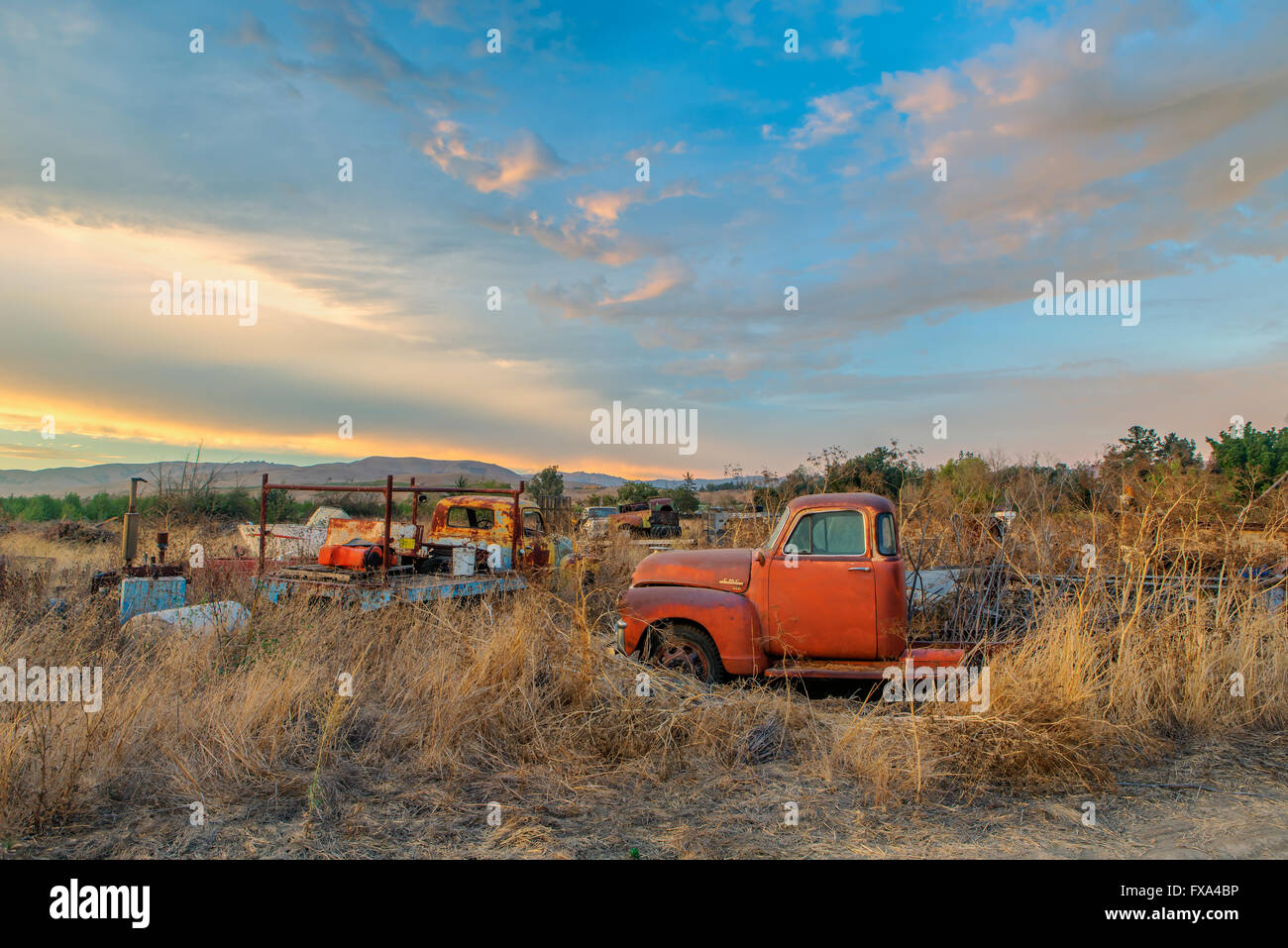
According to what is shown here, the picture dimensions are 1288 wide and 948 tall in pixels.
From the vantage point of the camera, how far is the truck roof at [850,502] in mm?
7020

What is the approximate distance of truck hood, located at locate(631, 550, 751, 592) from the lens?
23.7ft

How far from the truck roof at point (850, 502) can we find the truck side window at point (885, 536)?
0.08 meters

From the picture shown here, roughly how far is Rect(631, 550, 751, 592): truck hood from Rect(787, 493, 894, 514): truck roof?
0.76m

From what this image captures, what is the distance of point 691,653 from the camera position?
23.1 ft

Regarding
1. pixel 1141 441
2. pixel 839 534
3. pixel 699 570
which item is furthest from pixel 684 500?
pixel 839 534

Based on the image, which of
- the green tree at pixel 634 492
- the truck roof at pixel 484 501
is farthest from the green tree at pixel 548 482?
the truck roof at pixel 484 501

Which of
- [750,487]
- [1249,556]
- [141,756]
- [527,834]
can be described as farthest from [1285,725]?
[750,487]

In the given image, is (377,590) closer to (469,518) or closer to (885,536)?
(469,518)

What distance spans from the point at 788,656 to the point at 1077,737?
2531 mm

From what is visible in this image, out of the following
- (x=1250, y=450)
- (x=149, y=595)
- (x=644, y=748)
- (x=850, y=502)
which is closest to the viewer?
(x=644, y=748)

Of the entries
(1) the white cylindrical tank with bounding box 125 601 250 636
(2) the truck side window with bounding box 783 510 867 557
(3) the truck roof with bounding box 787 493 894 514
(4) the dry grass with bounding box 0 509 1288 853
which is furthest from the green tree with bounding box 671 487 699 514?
(4) the dry grass with bounding box 0 509 1288 853

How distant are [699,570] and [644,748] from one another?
2.35 meters

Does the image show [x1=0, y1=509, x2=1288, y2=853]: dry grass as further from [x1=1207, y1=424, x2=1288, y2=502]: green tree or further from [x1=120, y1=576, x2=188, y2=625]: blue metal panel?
[x1=1207, y1=424, x2=1288, y2=502]: green tree

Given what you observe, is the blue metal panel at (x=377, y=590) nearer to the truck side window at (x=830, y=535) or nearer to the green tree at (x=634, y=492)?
the truck side window at (x=830, y=535)
